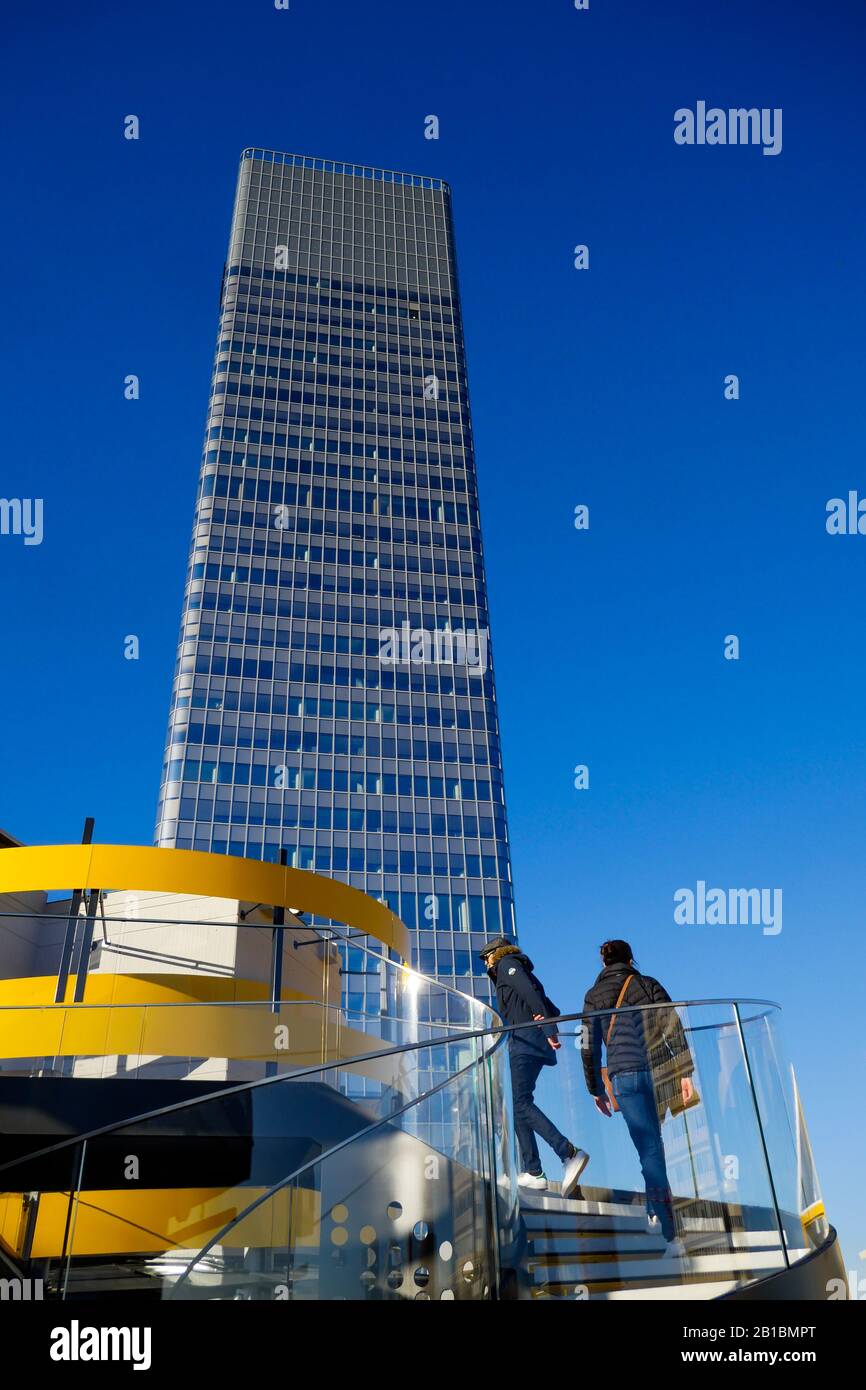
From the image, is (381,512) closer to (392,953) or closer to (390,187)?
(390,187)

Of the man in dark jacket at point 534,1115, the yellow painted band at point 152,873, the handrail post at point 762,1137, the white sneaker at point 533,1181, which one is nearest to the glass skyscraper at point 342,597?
the yellow painted band at point 152,873

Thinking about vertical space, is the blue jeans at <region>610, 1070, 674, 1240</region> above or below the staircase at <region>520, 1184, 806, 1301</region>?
above

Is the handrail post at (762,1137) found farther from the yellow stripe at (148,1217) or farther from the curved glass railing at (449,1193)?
the yellow stripe at (148,1217)

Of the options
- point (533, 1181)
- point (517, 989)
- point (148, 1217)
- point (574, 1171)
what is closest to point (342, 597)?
point (517, 989)

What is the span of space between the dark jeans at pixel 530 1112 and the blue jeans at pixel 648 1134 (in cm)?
48

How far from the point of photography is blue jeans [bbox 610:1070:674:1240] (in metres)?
5.52

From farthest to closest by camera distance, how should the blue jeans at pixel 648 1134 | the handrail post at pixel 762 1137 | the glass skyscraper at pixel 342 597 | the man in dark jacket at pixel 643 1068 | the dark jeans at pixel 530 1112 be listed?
the glass skyscraper at pixel 342 597, the dark jeans at pixel 530 1112, the man in dark jacket at pixel 643 1068, the handrail post at pixel 762 1137, the blue jeans at pixel 648 1134

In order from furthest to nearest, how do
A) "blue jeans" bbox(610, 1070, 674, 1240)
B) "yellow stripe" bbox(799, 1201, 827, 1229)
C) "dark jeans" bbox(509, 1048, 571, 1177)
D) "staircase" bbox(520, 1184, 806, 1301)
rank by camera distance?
"dark jeans" bbox(509, 1048, 571, 1177), "yellow stripe" bbox(799, 1201, 827, 1229), "blue jeans" bbox(610, 1070, 674, 1240), "staircase" bbox(520, 1184, 806, 1301)

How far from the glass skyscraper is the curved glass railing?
68.3 meters

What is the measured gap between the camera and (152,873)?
42.0 feet

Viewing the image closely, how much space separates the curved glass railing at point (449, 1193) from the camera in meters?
5.27

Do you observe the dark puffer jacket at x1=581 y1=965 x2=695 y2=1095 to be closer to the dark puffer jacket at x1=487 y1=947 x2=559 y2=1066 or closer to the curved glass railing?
the curved glass railing

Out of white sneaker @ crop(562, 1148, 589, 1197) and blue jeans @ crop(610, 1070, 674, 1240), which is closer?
blue jeans @ crop(610, 1070, 674, 1240)

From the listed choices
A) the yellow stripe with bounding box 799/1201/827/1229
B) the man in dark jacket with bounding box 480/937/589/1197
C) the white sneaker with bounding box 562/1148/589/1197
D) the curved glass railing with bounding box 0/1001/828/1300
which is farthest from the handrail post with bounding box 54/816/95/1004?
the yellow stripe with bounding box 799/1201/827/1229
